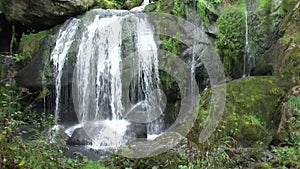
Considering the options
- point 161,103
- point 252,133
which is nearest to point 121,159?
point 252,133

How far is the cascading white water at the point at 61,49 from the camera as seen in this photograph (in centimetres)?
1058

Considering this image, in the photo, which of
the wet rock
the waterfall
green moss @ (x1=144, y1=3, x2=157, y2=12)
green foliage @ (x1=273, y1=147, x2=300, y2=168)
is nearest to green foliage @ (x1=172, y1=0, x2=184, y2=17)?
green moss @ (x1=144, y1=3, x2=157, y2=12)

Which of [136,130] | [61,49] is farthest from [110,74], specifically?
[136,130]

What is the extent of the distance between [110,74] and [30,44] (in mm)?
3194

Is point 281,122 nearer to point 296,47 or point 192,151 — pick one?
point 296,47

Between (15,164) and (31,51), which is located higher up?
(31,51)

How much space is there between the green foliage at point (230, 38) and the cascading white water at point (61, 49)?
428cm

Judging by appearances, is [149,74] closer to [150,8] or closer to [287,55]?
[150,8]

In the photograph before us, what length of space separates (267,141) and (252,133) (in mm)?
301

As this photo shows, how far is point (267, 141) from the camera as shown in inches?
270

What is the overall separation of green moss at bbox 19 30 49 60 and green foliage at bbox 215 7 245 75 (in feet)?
17.8

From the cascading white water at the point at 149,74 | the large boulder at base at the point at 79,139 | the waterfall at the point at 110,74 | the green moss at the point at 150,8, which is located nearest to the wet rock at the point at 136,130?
the waterfall at the point at 110,74

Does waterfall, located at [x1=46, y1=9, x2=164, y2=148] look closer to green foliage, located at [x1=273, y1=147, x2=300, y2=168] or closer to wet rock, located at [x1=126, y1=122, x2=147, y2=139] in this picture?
wet rock, located at [x1=126, y1=122, x2=147, y2=139]

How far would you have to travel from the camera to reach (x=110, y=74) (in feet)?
33.3
